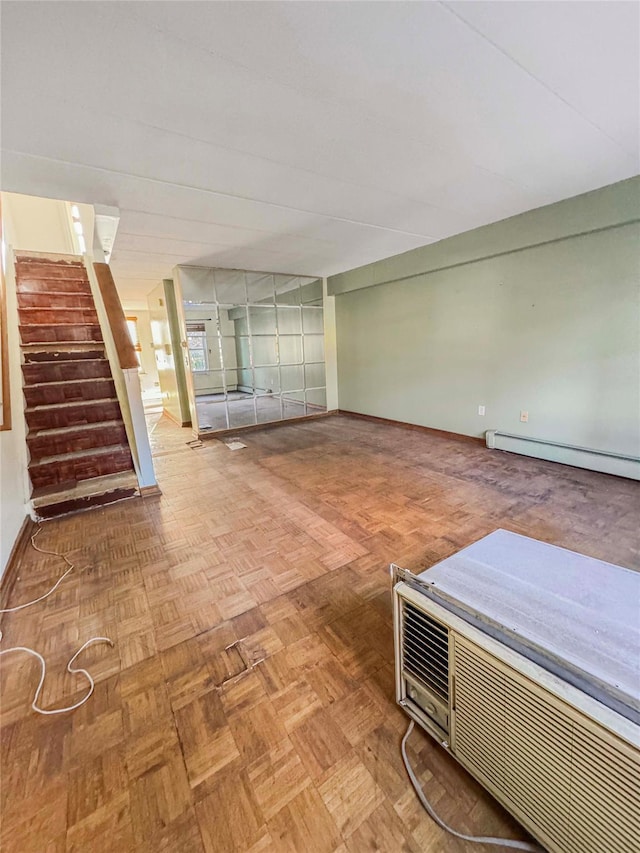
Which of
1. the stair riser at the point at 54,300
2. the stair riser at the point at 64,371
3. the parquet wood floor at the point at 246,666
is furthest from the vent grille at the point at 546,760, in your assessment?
the stair riser at the point at 54,300

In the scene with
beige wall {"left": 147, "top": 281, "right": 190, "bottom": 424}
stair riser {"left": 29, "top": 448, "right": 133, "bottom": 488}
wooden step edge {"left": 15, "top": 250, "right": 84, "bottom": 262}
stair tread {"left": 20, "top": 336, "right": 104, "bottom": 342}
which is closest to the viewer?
stair riser {"left": 29, "top": 448, "right": 133, "bottom": 488}

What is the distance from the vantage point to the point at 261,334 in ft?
20.0

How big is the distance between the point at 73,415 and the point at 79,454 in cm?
41

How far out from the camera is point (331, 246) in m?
4.06

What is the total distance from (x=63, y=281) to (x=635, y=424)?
6.21 m

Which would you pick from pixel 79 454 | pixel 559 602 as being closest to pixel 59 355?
pixel 79 454

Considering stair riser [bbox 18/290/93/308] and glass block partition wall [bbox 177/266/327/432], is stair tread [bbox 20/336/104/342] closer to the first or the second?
stair riser [bbox 18/290/93/308]

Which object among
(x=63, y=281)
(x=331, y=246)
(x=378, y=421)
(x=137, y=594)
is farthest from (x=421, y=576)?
(x=63, y=281)

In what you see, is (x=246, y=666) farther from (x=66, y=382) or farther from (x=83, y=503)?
(x=66, y=382)

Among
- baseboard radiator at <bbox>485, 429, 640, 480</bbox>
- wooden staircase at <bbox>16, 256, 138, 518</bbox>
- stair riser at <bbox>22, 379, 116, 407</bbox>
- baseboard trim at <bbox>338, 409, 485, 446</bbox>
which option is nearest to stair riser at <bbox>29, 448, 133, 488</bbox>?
wooden staircase at <bbox>16, 256, 138, 518</bbox>

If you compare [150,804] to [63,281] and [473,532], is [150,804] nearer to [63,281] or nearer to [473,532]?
[473,532]

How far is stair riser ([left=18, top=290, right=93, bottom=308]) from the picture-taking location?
381cm

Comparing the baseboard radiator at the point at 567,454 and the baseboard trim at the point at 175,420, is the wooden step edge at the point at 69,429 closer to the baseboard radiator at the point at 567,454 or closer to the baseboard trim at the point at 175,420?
the baseboard trim at the point at 175,420

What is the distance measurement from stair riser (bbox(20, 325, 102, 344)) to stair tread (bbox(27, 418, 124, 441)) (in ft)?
3.54
